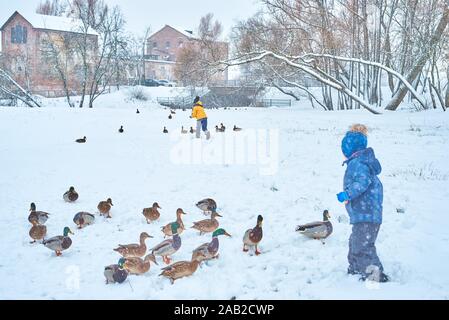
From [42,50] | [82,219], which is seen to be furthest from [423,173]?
[42,50]

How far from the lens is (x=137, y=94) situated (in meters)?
51.6

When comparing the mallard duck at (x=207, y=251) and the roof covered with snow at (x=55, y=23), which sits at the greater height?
the roof covered with snow at (x=55, y=23)

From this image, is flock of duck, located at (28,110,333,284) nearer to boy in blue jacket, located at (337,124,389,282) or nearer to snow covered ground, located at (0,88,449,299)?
snow covered ground, located at (0,88,449,299)

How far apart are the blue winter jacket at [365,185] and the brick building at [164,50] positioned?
266ft

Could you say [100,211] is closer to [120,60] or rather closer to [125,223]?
[125,223]

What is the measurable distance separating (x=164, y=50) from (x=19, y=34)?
38.9 m

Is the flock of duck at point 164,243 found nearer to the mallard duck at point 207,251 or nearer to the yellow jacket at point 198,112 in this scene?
the mallard duck at point 207,251

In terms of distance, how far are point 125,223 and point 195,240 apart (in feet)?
5.89

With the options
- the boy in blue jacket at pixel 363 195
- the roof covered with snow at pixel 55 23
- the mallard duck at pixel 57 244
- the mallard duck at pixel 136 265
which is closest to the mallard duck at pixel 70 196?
the mallard duck at pixel 57 244

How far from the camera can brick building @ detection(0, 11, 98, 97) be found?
1537 inches

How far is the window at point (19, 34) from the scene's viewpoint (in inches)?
2109

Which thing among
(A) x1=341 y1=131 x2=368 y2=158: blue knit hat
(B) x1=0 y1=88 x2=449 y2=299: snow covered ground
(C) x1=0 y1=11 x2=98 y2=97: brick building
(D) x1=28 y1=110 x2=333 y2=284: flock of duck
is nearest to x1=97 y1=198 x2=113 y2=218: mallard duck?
(D) x1=28 y1=110 x2=333 y2=284: flock of duck

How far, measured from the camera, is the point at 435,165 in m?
11.2
